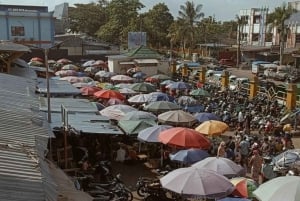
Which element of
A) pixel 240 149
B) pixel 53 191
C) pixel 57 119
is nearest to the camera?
pixel 53 191

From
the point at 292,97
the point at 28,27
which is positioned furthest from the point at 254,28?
the point at 292,97

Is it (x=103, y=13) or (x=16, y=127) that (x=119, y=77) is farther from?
(x=103, y=13)

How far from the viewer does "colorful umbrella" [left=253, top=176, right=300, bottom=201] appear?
7870 millimetres

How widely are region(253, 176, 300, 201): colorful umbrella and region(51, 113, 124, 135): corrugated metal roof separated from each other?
16.3 ft

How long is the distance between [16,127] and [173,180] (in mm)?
3317

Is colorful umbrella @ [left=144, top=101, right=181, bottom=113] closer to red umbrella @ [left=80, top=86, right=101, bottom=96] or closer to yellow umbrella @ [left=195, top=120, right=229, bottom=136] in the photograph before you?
yellow umbrella @ [left=195, top=120, right=229, bottom=136]

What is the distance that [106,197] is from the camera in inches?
409

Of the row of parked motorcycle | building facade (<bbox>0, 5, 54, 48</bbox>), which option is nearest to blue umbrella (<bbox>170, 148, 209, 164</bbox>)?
the row of parked motorcycle

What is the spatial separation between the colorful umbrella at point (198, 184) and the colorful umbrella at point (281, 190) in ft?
2.48

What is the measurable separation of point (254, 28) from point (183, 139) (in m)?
64.4

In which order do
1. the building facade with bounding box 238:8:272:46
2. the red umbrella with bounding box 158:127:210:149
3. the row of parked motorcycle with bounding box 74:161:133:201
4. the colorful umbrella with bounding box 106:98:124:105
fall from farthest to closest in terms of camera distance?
the building facade with bounding box 238:8:272:46 → the colorful umbrella with bounding box 106:98:124:105 → the red umbrella with bounding box 158:127:210:149 → the row of parked motorcycle with bounding box 74:161:133:201

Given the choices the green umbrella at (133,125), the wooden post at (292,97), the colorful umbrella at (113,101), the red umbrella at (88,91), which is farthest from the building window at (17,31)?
the green umbrella at (133,125)

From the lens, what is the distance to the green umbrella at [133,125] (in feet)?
45.7

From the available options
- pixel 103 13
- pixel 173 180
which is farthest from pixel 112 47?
pixel 173 180
